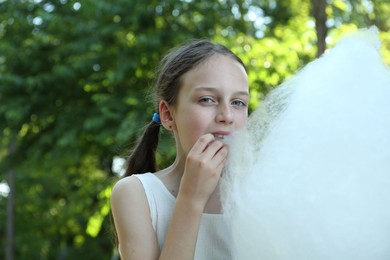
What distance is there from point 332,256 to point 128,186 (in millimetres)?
573

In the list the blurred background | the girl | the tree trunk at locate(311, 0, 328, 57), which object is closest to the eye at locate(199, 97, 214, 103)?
the girl

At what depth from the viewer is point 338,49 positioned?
1354 mm

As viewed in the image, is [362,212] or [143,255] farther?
[143,255]

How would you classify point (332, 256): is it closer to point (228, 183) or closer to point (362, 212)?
point (362, 212)

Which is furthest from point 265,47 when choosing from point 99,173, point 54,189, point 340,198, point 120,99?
point 54,189

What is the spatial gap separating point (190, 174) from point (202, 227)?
263mm

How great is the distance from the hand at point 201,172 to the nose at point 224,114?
0.08 metres

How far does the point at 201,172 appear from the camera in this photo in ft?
4.36

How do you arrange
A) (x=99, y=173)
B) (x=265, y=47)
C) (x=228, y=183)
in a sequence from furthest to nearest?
(x=99, y=173)
(x=265, y=47)
(x=228, y=183)

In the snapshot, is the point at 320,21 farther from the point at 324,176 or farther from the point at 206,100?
the point at 324,176

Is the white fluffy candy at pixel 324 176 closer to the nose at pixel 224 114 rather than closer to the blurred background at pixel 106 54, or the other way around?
the nose at pixel 224 114

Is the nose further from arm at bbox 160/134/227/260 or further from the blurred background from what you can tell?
the blurred background

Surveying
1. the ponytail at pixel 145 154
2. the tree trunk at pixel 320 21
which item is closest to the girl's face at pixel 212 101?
the ponytail at pixel 145 154

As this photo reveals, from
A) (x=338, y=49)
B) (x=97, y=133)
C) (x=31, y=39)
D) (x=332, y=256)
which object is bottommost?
(x=97, y=133)
